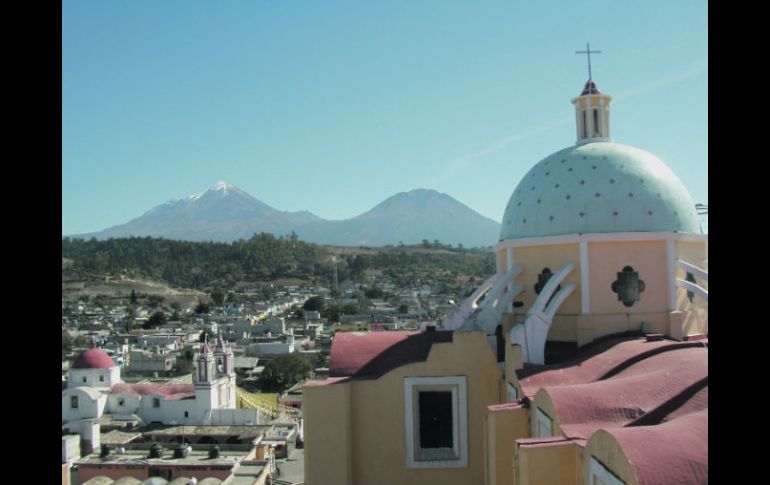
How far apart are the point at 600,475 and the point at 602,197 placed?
348 inches

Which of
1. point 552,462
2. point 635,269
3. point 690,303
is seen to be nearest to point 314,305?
point 690,303

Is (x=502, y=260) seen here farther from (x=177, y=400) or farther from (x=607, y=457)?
(x=177, y=400)

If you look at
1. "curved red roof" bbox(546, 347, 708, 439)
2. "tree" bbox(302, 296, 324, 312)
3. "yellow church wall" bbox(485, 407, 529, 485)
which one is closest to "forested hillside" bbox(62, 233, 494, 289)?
"tree" bbox(302, 296, 324, 312)

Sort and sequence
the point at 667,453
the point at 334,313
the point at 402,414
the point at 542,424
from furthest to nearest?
the point at 334,313, the point at 402,414, the point at 542,424, the point at 667,453

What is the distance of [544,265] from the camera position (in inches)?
563

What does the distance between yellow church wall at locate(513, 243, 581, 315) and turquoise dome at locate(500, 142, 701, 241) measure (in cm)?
34

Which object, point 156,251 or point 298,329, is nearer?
point 298,329

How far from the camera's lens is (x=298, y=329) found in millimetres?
73375

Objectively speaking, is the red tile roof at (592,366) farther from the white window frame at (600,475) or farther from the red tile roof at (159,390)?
the red tile roof at (159,390)

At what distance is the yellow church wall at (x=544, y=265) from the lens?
13.6 m

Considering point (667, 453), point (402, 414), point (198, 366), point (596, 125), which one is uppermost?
point (596, 125)
